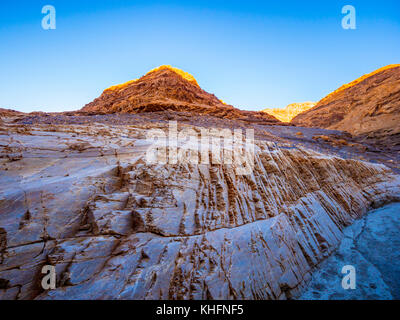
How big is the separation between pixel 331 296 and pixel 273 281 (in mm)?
1512

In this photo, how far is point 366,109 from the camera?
32.5 m

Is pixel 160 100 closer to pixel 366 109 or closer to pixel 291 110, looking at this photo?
pixel 366 109

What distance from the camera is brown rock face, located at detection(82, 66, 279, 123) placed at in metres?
23.0

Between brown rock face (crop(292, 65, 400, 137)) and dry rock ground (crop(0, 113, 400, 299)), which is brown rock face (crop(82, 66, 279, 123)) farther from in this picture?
dry rock ground (crop(0, 113, 400, 299))

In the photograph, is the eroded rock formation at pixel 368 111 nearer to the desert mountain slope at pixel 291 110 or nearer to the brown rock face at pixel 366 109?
the brown rock face at pixel 366 109

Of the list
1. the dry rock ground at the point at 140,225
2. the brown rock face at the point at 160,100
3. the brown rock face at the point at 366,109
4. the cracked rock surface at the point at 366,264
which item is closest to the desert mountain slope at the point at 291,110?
the brown rock face at the point at 366,109

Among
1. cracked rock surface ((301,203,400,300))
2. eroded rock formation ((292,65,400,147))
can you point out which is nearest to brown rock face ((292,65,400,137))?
eroded rock formation ((292,65,400,147))

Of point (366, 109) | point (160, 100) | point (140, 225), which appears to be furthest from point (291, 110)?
point (140, 225)

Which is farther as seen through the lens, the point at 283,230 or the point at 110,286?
the point at 283,230

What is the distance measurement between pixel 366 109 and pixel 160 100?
1475 inches

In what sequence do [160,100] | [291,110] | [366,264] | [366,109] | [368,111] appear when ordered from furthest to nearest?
[291,110]
[366,109]
[368,111]
[160,100]
[366,264]

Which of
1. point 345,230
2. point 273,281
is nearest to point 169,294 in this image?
point 273,281

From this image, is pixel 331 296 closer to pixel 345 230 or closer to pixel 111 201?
pixel 345 230
